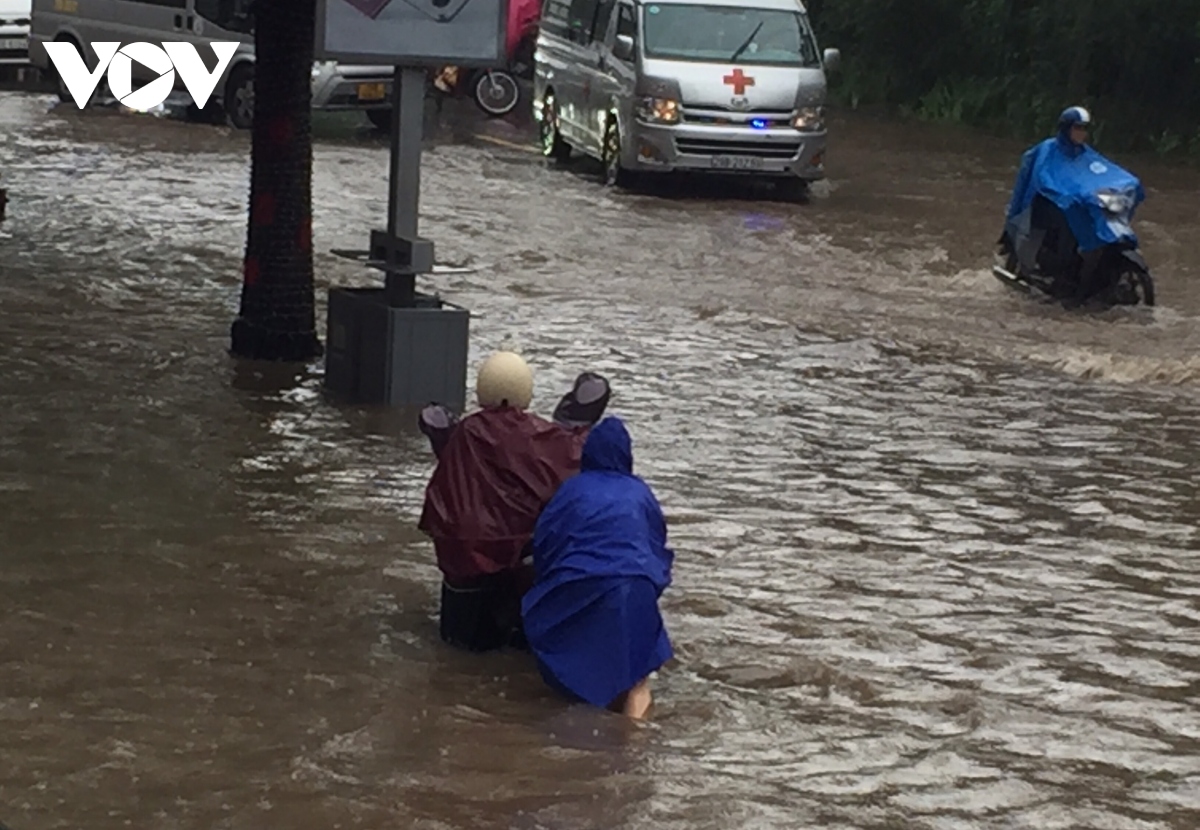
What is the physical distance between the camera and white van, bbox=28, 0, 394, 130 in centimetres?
2697

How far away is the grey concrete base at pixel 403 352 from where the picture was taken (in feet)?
41.0

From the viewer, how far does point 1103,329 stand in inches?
645

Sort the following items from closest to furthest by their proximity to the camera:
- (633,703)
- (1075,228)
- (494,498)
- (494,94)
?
(633,703), (494,498), (1075,228), (494,94)

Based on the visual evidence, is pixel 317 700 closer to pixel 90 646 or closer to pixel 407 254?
pixel 90 646

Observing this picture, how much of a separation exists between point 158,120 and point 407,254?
1619 cm

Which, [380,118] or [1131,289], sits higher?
[1131,289]

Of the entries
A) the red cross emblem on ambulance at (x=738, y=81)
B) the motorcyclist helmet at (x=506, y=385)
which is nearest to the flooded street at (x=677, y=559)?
the motorcyclist helmet at (x=506, y=385)

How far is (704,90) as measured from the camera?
Result: 74.4 ft

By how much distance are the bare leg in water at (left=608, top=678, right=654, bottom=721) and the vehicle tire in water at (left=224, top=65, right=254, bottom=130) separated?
66.2 feet

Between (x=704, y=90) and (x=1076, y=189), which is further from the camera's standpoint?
(x=704, y=90)

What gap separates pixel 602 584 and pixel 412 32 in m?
5.22

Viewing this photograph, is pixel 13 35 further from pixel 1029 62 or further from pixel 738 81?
pixel 1029 62

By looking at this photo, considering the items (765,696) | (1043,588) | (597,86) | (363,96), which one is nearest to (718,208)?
(597,86)

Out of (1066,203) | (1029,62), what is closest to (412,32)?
(1066,203)
